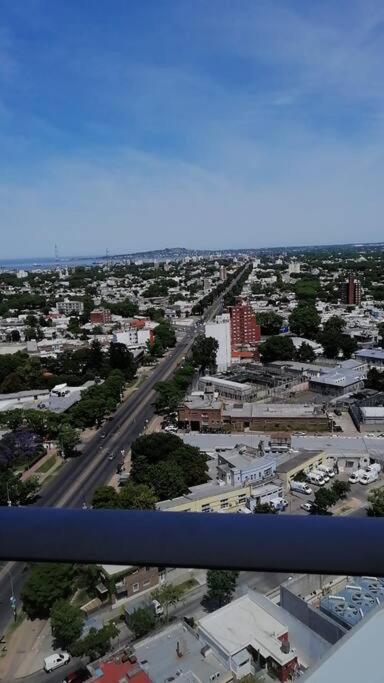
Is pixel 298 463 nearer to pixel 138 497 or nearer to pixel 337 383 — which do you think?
pixel 138 497

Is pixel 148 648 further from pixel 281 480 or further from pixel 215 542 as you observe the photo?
pixel 281 480

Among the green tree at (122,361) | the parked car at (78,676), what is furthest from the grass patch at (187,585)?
the green tree at (122,361)

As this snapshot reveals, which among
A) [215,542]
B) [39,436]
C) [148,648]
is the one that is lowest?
[39,436]

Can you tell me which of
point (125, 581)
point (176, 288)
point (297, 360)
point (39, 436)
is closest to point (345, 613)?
point (125, 581)

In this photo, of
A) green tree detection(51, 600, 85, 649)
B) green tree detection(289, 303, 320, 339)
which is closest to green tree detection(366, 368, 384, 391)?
green tree detection(289, 303, 320, 339)

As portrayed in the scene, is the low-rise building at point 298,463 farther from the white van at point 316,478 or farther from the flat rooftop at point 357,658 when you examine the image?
the flat rooftop at point 357,658

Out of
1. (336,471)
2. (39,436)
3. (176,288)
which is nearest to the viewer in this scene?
(336,471)
